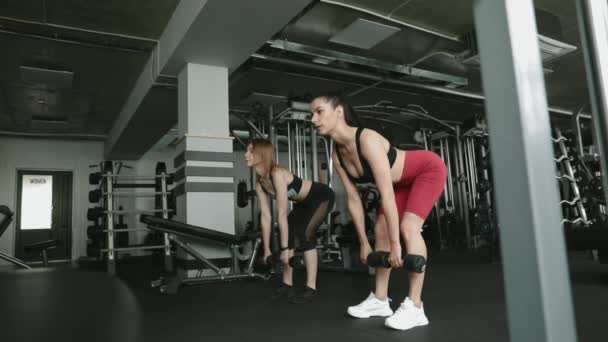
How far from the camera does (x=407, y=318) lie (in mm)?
1670

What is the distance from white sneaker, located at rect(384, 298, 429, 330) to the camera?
1.66 meters

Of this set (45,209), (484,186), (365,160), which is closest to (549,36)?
(484,186)

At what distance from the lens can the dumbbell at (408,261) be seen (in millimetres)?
1629

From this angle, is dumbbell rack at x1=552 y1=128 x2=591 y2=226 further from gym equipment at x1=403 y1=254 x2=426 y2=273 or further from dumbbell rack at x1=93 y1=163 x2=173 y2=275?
dumbbell rack at x1=93 y1=163 x2=173 y2=275

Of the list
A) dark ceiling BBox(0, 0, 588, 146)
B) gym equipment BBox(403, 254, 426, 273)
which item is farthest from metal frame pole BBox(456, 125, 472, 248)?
gym equipment BBox(403, 254, 426, 273)

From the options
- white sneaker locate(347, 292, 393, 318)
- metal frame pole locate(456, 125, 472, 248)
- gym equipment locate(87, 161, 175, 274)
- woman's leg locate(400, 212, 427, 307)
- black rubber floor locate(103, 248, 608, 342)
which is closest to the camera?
black rubber floor locate(103, 248, 608, 342)

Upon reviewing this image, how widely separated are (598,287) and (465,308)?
0.98 metres

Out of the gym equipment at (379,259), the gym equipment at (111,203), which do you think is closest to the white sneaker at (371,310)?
the gym equipment at (379,259)

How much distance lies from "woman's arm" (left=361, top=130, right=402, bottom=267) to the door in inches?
288

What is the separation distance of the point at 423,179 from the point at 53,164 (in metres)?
7.69

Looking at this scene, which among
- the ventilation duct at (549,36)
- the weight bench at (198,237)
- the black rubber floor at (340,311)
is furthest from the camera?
the ventilation duct at (549,36)

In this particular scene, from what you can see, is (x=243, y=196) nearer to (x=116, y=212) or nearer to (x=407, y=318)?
(x=116, y=212)

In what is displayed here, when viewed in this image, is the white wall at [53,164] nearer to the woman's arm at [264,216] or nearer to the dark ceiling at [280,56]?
the dark ceiling at [280,56]

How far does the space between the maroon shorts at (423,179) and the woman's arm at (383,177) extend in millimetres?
160
